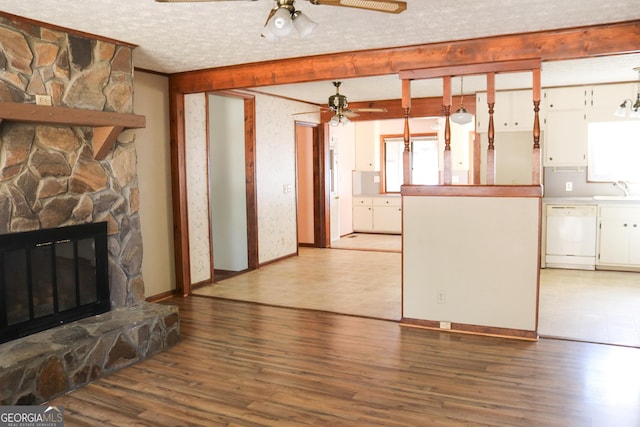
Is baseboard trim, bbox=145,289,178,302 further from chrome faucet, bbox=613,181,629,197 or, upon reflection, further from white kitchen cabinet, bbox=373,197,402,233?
chrome faucet, bbox=613,181,629,197

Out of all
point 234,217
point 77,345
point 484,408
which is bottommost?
point 484,408

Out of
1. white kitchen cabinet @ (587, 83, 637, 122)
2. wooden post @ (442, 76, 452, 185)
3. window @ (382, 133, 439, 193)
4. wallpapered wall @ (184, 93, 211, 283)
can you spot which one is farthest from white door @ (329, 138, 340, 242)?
wooden post @ (442, 76, 452, 185)

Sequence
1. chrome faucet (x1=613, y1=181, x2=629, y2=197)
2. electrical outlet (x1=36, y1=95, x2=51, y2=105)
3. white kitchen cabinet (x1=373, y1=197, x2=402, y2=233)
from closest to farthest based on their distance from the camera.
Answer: electrical outlet (x1=36, y1=95, x2=51, y2=105) < chrome faucet (x1=613, y1=181, x2=629, y2=197) < white kitchen cabinet (x1=373, y1=197, x2=402, y2=233)

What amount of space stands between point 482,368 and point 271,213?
4557mm

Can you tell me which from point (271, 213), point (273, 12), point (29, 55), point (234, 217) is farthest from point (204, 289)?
point (273, 12)

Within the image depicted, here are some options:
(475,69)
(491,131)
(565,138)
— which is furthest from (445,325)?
(565,138)

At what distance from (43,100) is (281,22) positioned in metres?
2.27

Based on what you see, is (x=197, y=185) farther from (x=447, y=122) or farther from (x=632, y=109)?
(x=632, y=109)

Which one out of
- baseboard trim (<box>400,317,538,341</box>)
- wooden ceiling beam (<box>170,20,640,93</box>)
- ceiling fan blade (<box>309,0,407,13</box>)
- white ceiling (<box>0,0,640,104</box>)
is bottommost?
baseboard trim (<box>400,317,538,341</box>)

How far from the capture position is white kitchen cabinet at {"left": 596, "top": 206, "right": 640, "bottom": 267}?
6.61 meters

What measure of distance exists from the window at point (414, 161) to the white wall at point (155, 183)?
6222 millimetres

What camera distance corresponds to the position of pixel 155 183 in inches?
219

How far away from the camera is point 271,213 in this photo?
25.0ft

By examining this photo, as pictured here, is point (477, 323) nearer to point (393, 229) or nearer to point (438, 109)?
point (438, 109)
